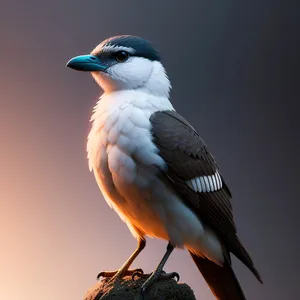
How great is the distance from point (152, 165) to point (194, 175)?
17cm

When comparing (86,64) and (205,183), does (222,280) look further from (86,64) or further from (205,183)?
(86,64)

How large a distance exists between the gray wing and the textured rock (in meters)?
0.23

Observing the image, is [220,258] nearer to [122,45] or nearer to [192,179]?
[192,179]

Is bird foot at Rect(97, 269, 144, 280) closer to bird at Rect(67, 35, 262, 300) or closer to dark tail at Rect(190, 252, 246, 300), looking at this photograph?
bird at Rect(67, 35, 262, 300)

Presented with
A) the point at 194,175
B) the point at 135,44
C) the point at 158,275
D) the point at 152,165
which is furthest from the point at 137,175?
the point at 135,44

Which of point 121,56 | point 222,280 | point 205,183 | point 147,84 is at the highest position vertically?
point 121,56

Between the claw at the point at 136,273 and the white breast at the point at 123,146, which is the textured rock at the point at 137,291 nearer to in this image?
the claw at the point at 136,273

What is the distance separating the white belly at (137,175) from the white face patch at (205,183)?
7 cm

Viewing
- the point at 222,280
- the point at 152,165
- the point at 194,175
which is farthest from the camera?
the point at 222,280

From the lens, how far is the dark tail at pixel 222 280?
6.12 feet

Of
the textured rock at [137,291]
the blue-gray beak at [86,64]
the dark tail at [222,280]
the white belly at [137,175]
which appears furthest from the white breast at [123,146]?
the dark tail at [222,280]

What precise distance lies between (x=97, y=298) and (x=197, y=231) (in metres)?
0.39

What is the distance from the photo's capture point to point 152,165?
162 centimetres

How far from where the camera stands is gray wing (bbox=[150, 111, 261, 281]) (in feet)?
5.44
